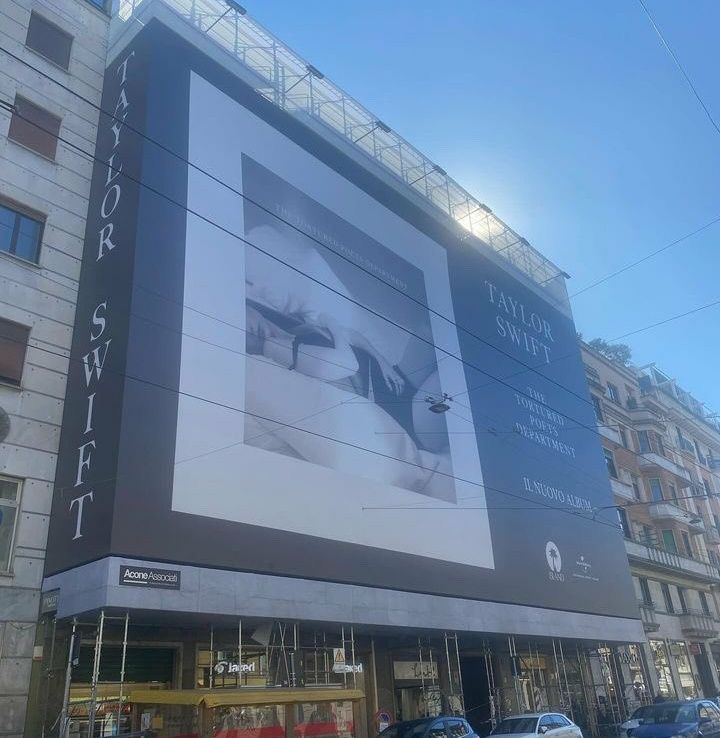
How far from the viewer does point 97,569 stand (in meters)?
15.7

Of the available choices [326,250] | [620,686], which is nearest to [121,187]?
[326,250]

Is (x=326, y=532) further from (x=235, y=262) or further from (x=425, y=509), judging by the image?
(x=235, y=262)

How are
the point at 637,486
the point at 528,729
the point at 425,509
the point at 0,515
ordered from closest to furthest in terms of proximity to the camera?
the point at 0,515 → the point at 528,729 → the point at 425,509 → the point at 637,486

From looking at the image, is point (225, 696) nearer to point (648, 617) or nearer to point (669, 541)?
point (648, 617)

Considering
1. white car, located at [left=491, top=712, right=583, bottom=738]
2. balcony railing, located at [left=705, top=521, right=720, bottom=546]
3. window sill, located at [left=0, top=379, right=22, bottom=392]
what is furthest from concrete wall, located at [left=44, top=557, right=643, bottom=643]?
balcony railing, located at [left=705, top=521, right=720, bottom=546]

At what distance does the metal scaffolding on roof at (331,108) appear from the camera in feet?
86.2

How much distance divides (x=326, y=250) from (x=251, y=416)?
7.39 m

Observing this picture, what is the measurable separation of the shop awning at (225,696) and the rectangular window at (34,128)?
49.2 ft

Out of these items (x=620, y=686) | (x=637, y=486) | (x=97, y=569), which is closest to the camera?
(x=97, y=569)

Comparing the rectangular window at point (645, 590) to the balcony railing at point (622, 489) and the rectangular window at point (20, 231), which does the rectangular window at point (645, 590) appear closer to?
the balcony railing at point (622, 489)

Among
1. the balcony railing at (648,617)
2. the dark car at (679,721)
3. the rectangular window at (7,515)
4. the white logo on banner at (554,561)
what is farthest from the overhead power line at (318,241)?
the dark car at (679,721)

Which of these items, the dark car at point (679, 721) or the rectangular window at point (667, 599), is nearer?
the dark car at point (679, 721)

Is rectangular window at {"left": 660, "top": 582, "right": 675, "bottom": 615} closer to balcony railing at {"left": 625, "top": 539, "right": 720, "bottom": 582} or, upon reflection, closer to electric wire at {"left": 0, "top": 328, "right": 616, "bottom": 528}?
balcony railing at {"left": 625, "top": 539, "right": 720, "bottom": 582}

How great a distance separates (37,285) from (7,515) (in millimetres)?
6108
